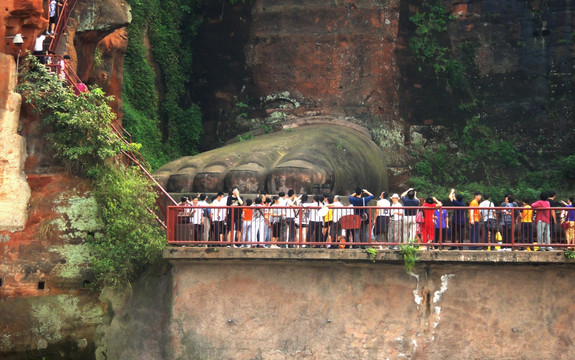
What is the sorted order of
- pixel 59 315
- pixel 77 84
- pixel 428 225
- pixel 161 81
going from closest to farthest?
1. pixel 428 225
2. pixel 59 315
3. pixel 77 84
4. pixel 161 81

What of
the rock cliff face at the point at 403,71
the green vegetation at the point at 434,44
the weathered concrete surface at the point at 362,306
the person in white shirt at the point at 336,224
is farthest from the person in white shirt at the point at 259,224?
the green vegetation at the point at 434,44

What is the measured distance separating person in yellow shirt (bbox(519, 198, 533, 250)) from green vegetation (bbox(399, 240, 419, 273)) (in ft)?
5.23

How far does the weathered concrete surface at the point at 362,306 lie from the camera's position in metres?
16.1

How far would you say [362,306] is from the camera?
16375mm

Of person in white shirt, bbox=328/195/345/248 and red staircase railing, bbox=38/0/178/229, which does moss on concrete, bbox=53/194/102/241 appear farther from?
person in white shirt, bbox=328/195/345/248

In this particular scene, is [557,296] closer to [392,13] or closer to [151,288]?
[151,288]

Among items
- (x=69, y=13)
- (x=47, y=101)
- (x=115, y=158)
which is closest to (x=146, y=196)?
(x=115, y=158)

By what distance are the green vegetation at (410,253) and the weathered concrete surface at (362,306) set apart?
0.13 m

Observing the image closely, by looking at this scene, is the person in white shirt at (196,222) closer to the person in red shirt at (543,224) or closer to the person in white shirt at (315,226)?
the person in white shirt at (315,226)

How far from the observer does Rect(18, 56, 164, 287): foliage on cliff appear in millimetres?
16891

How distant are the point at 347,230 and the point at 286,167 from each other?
374 cm

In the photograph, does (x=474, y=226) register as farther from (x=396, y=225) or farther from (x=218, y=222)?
(x=218, y=222)

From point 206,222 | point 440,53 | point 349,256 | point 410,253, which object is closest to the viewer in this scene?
point 410,253

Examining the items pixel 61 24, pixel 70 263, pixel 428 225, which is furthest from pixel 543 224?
pixel 61 24
